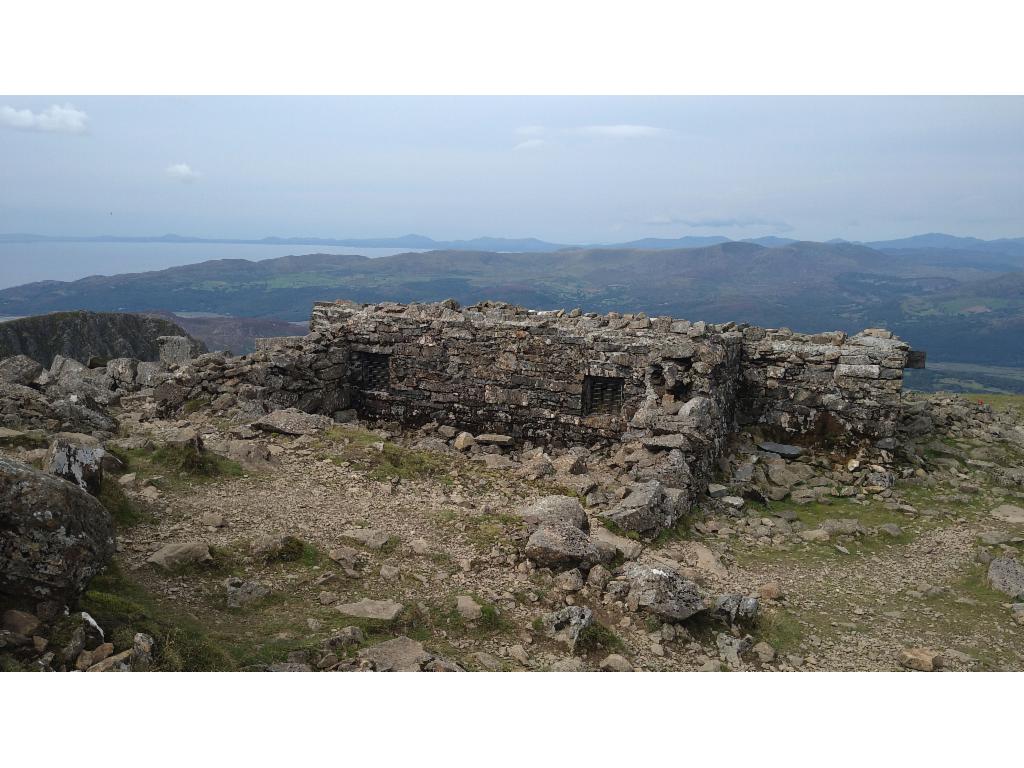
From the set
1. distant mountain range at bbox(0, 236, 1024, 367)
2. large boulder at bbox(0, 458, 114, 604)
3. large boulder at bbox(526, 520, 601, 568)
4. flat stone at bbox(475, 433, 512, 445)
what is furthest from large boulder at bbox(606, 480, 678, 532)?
distant mountain range at bbox(0, 236, 1024, 367)

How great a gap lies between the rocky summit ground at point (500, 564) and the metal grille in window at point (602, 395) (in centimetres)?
265

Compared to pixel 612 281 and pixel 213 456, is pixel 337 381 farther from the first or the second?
pixel 612 281

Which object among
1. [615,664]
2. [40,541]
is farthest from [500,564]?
[40,541]

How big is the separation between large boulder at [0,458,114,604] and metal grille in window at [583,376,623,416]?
10810 mm

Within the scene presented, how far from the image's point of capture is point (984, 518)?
Answer: 11609mm

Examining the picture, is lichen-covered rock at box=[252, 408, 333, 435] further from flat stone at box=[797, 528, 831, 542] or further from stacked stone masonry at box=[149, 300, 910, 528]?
flat stone at box=[797, 528, 831, 542]

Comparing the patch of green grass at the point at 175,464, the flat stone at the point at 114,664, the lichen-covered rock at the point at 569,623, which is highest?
the patch of green grass at the point at 175,464

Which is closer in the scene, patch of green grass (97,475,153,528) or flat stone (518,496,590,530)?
patch of green grass (97,475,153,528)

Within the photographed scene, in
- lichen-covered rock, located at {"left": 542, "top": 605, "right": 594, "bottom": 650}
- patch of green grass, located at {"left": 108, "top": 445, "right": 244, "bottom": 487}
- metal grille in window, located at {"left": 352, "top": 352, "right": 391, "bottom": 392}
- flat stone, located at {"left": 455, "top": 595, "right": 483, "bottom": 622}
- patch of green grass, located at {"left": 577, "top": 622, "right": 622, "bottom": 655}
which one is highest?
metal grille in window, located at {"left": 352, "top": 352, "right": 391, "bottom": 392}

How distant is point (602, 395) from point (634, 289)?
126120 millimetres

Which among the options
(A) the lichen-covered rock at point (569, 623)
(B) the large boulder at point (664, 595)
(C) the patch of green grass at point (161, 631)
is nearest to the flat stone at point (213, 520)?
(C) the patch of green grass at point (161, 631)

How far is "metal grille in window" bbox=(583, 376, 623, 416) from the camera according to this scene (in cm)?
1484

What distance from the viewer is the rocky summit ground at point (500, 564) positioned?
6418 millimetres

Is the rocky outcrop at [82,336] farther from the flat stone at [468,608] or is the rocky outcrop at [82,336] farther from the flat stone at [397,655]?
the flat stone at [397,655]
